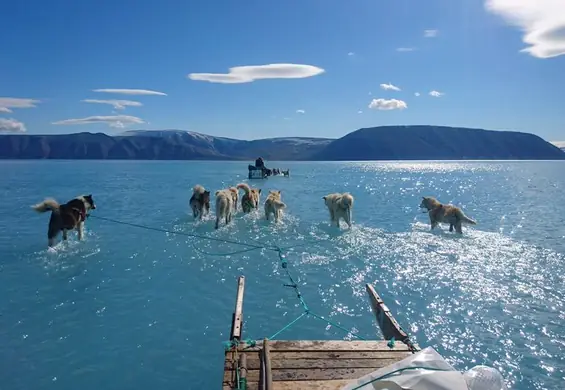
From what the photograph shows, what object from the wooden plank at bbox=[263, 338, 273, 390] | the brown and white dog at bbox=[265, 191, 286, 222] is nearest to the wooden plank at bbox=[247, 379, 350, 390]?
the wooden plank at bbox=[263, 338, 273, 390]

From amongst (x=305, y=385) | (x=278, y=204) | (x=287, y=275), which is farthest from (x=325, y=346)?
(x=278, y=204)

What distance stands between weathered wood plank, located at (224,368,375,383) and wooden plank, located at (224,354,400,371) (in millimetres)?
80

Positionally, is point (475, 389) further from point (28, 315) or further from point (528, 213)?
point (528, 213)

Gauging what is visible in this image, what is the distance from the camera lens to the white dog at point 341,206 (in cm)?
1761

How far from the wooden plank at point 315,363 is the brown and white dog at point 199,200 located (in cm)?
1493

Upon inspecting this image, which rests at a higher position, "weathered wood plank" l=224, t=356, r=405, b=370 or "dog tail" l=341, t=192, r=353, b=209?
"dog tail" l=341, t=192, r=353, b=209

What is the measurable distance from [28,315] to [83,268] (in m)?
3.56

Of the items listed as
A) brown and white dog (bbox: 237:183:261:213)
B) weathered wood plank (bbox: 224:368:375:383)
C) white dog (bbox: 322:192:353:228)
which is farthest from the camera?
brown and white dog (bbox: 237:183:261:213)

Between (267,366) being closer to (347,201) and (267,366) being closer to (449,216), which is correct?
(347,201)

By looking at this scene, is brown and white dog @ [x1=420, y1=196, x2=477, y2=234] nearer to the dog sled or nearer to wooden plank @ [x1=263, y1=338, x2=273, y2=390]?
wooden plank @ [x1=263, y1=338, x2=273, y2=390]

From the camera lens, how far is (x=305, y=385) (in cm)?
503

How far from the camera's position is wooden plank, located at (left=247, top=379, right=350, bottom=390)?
16.3 ft

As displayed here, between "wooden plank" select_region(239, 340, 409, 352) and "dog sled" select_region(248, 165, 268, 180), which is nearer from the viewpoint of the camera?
"wooden plank" select_region(239, 340, 409, 352)

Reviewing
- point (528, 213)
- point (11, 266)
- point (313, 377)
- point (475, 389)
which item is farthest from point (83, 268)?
point (528, 213)
